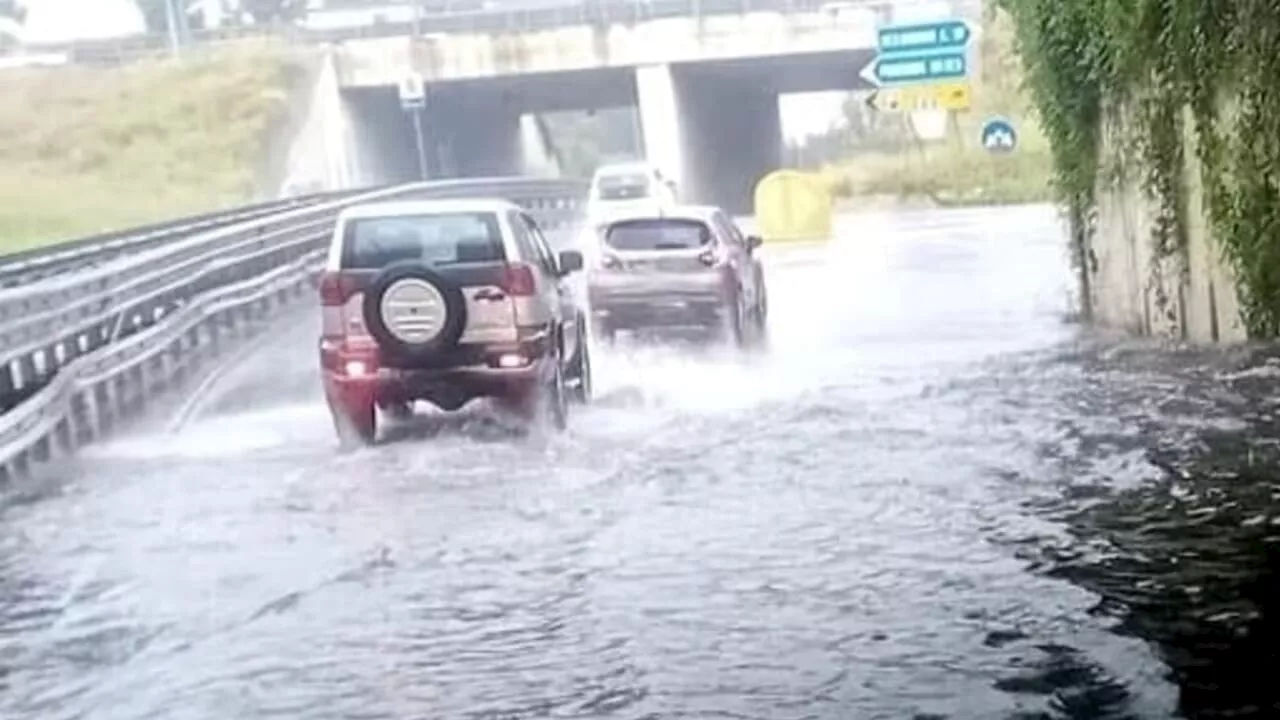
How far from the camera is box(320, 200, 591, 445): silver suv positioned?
8.38 m

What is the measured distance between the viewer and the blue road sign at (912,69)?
10156 millimetres

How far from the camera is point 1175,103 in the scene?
10234 mm

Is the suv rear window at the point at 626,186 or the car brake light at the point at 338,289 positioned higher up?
the suv rear window at the point at 626,186

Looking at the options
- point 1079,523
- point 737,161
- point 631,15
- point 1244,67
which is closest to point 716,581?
point 1079,523

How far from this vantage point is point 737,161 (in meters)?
12.2

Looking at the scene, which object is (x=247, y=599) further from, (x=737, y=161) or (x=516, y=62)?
(x=737, y=161)

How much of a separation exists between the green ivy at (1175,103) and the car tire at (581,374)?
9.80 feet

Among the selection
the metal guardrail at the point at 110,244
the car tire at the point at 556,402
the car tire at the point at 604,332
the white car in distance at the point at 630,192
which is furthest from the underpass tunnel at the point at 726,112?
the car tire at the point at 556,402

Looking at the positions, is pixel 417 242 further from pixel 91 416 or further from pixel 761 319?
pixel 761 319

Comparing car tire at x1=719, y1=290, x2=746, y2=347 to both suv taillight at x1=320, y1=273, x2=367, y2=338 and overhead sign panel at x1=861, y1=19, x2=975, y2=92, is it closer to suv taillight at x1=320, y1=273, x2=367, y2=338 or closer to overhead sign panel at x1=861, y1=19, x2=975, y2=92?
overhead sign panel at x1=861, y1=19, x2=975, y2=92

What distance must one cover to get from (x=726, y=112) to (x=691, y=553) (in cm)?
599

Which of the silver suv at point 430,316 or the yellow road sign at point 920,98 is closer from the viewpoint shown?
the silver suv at point 430,316

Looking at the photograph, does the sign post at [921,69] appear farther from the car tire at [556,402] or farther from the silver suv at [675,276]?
the car tire at [556,402]

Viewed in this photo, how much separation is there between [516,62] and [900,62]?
1858 mm
